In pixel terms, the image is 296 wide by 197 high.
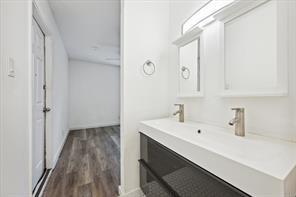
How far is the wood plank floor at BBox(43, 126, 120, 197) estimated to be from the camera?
162cm

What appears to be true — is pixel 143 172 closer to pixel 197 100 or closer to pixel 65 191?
pixel 197 100

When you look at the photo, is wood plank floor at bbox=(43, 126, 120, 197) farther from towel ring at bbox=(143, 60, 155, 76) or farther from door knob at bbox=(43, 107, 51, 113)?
towel ring at bbox=(143, 60, 155, 76)

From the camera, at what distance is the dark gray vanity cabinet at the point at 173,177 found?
0.63 metres

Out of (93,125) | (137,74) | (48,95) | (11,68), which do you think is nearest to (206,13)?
(137,74)

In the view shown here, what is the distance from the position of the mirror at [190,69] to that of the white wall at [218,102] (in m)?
0.08

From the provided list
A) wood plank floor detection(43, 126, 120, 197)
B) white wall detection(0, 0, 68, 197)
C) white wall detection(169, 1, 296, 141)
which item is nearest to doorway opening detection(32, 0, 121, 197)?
wood plank floor detection(43, 126, 120, 197)

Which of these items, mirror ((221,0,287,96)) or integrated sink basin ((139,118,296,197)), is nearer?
integrated sink basin ((139,118,296,197))

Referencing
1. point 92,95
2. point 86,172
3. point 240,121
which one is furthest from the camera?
point 92,95

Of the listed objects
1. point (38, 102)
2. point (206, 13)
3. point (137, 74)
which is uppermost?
point (206, 13)

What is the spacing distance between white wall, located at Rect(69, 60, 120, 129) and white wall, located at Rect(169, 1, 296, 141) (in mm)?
3989

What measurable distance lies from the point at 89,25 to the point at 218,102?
2600 millimetres

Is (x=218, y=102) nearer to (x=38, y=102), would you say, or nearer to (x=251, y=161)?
(x=251, y=161)

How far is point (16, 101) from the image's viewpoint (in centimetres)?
103

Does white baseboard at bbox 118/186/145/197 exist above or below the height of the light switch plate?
below
